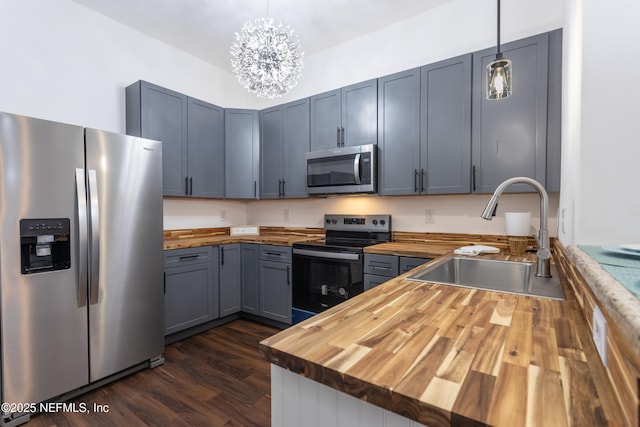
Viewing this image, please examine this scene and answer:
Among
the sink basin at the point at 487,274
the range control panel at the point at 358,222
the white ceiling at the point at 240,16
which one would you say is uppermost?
the white ceiling at the point at 240,16

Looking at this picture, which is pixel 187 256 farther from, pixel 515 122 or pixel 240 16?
pixel 515 122

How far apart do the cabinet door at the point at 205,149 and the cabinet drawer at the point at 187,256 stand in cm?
60

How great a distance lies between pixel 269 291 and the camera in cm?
304

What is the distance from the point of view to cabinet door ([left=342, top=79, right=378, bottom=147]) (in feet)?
8.95

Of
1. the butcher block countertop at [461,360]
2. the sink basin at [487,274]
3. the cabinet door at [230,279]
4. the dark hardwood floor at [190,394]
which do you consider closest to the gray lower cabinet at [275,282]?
the cabinet door at [230,279]

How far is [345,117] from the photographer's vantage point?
2.89 meters

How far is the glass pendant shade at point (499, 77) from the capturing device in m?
1.38

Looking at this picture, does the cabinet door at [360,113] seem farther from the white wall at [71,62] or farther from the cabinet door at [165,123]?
the white wall at [71,62]

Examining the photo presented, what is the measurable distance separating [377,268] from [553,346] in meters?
1.69

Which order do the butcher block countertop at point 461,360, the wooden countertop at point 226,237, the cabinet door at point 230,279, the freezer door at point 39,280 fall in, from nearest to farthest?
the butcher block countertop at point 461,360, the freezer door at point 39,280, the wooden countertop at point 226,237, the cabinet door at point 230,279

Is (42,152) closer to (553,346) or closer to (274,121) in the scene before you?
(274,121)

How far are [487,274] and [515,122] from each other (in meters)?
1.15

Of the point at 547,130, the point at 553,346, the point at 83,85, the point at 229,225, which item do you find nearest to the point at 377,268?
the point at 547,130

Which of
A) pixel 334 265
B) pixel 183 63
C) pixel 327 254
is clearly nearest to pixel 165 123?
pixel 183 63
